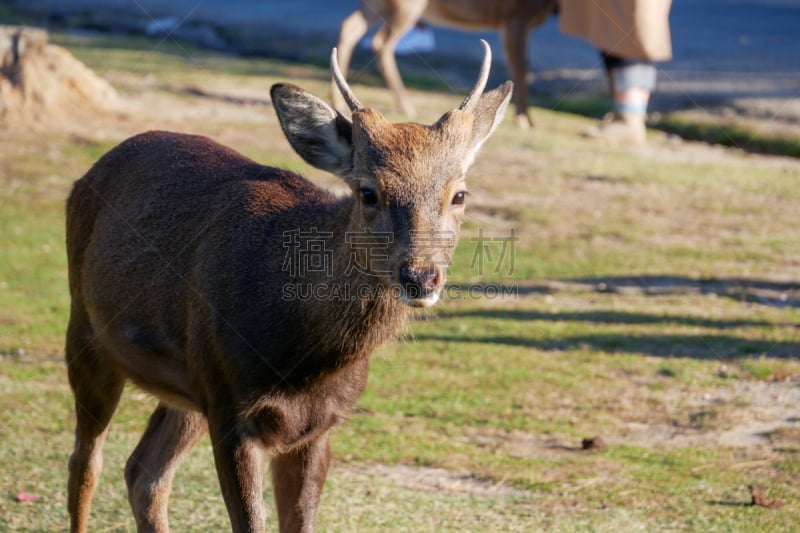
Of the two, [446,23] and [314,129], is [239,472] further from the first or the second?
[446,23]

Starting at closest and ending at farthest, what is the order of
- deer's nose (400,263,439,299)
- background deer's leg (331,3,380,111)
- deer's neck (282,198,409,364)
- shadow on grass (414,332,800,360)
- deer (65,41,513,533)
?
deer's nose (400,263,439,299) → deer (65,41,513,533) → deer's neck (282,198,409,364) → shadow on grass (414,332,800,360) → background deer's leg (331,3,380,111)

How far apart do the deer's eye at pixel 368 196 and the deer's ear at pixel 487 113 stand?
0.60 metres

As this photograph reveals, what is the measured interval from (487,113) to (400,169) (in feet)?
2.14

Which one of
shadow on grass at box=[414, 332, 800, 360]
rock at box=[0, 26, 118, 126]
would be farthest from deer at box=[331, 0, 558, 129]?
shadow on grass at box=[414, 332, 800, 360]

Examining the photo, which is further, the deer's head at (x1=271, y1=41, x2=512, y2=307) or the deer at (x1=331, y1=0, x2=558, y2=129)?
the deer at (x1=331, y1=0, x2=558, y2=129)

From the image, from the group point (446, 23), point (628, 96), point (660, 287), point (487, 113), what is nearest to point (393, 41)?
point (446, 23)

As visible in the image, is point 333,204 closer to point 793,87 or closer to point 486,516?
point 486,516

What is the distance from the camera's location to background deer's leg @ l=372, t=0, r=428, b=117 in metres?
15.2

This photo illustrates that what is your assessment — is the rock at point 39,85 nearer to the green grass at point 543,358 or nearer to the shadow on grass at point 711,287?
the green grass at point 543,358

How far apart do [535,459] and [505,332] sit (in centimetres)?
237

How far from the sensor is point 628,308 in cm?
955

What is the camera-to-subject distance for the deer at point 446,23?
50.0 feet

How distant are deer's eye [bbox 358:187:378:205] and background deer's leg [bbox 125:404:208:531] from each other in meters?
1.54

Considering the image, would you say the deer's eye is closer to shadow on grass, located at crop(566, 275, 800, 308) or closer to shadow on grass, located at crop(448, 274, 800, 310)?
shadow on grass, located at crop(448, 274, 800, 310)
